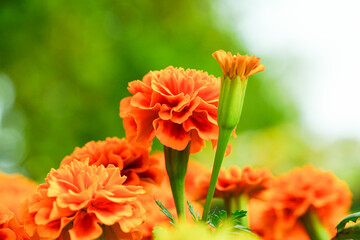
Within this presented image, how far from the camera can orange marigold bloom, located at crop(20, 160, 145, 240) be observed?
376 mm

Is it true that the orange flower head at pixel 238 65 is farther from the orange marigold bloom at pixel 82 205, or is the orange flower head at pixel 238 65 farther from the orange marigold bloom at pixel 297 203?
the orange marigold bloom at pixel 297 203

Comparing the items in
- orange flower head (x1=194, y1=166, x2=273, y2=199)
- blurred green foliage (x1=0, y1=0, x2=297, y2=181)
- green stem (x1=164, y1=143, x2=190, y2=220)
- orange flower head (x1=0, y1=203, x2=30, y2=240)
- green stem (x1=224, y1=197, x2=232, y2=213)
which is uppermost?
blurred green foliage (x1=0, y1=0, x2=297, y2=181)

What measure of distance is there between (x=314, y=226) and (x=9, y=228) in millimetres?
428

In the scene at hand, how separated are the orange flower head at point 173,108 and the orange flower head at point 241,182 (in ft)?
0.43

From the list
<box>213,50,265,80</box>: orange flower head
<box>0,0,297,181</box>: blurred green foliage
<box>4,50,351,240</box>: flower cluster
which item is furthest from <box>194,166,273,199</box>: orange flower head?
<box>0,0,297,181</box>: blurred green foliage

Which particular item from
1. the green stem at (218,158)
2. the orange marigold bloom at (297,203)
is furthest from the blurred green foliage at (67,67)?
the green stem at (218,158)

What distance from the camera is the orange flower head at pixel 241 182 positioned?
609 mm

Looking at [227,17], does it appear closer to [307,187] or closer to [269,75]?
[269,75]

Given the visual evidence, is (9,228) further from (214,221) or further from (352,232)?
(352,232)

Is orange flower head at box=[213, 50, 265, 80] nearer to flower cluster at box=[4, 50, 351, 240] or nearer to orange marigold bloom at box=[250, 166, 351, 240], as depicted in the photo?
flower cluster at box=[4, 50, 351, 240]

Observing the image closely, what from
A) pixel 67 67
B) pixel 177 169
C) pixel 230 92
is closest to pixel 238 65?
pixel 230 92

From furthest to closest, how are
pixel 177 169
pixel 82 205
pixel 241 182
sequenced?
pixel 241 182, pixel 177 169, pixel 82 205

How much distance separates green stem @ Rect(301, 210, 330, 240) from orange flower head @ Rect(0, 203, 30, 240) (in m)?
0.40

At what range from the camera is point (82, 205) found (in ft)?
1.24
